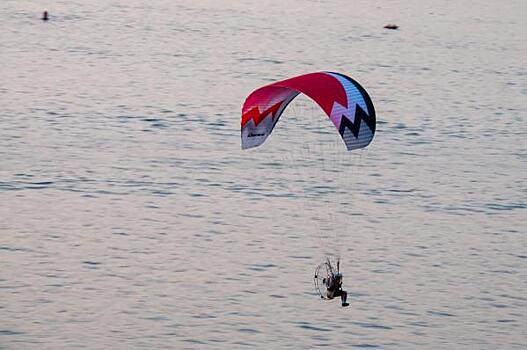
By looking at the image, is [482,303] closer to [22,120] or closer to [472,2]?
[22,120]

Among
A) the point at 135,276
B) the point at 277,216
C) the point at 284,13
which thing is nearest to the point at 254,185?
the point at 277,216

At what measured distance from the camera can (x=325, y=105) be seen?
963 inches

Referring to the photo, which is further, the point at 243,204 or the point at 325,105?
the point at 243,204

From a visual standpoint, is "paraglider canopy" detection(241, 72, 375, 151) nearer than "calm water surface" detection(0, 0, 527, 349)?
Yes

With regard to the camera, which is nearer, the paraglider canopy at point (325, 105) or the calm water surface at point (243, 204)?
the paraglider canopy at point (325, 105)

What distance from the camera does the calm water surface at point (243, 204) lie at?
99.0 feet

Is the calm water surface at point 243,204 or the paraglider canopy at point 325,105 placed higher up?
the paraglider canopy at point 325,105

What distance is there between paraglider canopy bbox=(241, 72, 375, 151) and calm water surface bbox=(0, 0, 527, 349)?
5749mm

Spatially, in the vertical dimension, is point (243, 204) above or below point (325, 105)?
below

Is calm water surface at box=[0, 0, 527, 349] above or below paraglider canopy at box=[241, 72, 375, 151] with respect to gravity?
below

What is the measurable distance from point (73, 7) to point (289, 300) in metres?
62.1

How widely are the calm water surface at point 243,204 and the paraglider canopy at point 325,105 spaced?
18.9ft

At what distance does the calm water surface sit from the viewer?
30.2 m

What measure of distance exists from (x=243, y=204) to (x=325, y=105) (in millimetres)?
15745
